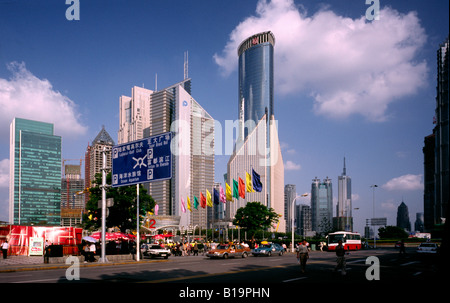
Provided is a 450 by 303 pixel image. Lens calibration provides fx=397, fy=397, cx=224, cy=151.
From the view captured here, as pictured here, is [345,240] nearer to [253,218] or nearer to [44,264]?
[253,218]

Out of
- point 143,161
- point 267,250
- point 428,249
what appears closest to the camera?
point 143,161

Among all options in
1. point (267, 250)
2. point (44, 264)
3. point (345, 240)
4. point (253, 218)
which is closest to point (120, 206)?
point (267, 250)

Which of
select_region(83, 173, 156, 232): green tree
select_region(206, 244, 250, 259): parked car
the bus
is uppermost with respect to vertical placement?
select_region(83, 173, 156, 232): green tree

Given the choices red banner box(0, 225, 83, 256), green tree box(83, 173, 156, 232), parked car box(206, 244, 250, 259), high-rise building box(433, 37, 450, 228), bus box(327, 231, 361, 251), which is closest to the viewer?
parked car box(206, 244, 250, 259)

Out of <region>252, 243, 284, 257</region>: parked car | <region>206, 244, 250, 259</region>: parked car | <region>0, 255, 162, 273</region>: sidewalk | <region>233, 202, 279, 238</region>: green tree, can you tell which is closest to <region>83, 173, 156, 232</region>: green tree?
<region>206, 244, 250, 259</region>: parked car

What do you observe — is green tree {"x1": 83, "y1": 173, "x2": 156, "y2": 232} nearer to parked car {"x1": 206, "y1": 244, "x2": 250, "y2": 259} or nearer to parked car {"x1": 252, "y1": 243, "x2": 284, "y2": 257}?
parked car {"x1": 206, "y1": 244, "x2": 250, "y2": 259}

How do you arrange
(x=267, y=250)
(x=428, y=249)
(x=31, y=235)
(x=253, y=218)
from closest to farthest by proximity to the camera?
(x=428, y=249), (x=31, y=235), (x=267, y=250), (x=253, y=218)

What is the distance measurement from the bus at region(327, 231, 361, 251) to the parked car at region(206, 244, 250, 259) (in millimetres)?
18373

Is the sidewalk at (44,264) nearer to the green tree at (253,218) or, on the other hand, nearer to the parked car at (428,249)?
the parked car at (428,249)

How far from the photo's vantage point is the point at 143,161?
98.4ft

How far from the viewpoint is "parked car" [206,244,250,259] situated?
123 ft

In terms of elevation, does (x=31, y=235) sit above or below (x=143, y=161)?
below

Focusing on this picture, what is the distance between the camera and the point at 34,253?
3959 centimetres

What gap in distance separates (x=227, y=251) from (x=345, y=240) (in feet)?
78.8
